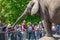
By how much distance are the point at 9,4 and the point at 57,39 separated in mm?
23614

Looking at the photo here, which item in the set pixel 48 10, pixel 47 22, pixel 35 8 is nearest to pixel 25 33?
pixel 35 8

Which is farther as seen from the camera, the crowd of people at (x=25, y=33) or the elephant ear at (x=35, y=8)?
the crowd of people at (x=25, y=33)

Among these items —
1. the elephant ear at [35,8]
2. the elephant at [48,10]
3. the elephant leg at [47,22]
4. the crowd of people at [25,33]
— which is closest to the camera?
the elephant at [48,10]

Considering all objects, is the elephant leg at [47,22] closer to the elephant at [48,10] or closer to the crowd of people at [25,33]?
the elephant at [48,10]

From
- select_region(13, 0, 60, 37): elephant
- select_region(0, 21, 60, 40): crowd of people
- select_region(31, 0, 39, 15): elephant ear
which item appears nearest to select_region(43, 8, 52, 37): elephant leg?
select_region(13, 0, 60, 37): elephant

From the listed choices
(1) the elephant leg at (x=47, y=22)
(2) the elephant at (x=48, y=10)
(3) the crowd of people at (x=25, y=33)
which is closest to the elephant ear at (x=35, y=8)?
(2) the elephant at (x=48, y=10)

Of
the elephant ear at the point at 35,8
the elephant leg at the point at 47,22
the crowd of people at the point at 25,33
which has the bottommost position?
the crowd of people at the point at 25,33

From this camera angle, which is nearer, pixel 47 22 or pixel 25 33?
pixel 47 22

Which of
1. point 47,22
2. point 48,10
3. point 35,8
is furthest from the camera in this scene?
point 35,8

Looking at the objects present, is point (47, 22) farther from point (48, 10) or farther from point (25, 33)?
point (25, 33)

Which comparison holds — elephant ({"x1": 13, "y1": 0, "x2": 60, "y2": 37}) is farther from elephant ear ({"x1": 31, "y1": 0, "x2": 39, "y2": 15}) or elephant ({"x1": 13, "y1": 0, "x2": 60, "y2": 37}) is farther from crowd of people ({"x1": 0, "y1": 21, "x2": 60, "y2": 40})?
crowd of people ({"x1": 0, "y1": 21, "x2": 60, "y2": 40})

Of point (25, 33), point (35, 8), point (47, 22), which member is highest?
point (35, 8)

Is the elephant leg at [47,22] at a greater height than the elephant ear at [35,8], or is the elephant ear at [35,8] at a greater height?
the elephant ear at [35,8]

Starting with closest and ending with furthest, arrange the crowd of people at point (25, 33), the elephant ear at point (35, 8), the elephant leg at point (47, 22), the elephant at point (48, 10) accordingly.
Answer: the elephant at point (48, 10) < the elephant leg at point (47, 22) < the elephant ear at point (35, 8) < the crowd of people at point (25, 33)
